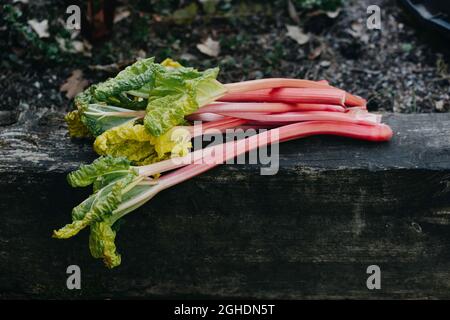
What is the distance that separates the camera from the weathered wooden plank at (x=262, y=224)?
279 centimetres

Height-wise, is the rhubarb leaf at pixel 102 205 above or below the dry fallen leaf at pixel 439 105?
below

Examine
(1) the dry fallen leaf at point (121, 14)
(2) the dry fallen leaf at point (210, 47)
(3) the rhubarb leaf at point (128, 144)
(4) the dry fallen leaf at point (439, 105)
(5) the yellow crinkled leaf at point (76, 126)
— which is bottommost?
(3) the rhubarb leaf at point (128, 144)

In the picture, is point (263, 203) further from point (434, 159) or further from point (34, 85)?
point (34, 85)

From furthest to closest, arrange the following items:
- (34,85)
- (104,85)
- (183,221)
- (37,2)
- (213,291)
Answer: (37,2) < (34,85) < (213,291) < (183,221) < (104,85)

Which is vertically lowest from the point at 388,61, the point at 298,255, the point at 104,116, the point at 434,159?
the point at 298,255

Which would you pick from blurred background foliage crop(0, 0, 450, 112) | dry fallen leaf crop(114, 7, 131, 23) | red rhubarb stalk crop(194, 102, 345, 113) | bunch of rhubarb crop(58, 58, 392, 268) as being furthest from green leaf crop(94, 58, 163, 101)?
dry fallen leaf crop(114, 7, 131, 23)

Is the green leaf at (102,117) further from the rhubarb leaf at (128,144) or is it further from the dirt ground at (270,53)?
the dirt ground at (270,53)

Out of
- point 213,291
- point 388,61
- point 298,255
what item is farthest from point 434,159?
point 388,61

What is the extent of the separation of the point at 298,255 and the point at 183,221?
1.78 ft

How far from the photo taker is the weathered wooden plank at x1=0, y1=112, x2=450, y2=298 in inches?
110

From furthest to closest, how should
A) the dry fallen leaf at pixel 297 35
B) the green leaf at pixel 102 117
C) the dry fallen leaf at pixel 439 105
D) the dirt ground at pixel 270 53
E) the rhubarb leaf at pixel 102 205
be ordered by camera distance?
the dry fallen leaf at pixel 297 35 → the dirt ground at pixel 270 53 → the dry fallen leaf at pixel 439 105 → the green leaf at pixel 102 117 → the rhubarb leaf at pixel 102 205

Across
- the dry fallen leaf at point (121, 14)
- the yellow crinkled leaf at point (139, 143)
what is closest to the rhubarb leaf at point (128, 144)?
the yellow crinkled leaf at point (139, 143)

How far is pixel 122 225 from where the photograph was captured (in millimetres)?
2934

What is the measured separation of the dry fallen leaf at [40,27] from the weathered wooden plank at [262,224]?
1.61 meters
